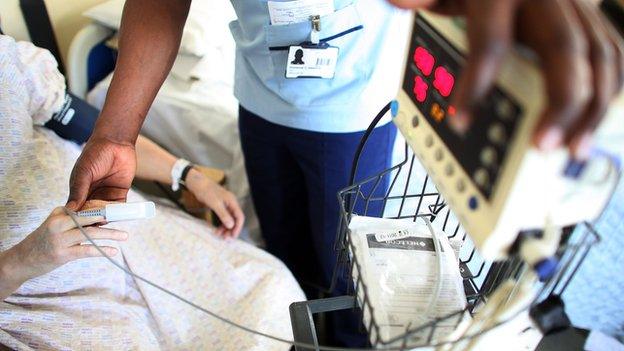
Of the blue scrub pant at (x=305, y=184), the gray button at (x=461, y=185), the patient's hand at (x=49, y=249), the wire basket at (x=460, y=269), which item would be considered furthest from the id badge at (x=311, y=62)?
the gray button at (x=461, y=185)

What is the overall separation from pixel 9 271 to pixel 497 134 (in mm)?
795

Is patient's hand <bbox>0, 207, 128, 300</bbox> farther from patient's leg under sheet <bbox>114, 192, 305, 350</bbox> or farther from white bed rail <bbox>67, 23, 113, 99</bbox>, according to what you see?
white bed rail <bbox>67, 23, 113, 99</bbox>

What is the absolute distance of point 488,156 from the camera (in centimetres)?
37

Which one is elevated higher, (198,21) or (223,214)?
(198,21)

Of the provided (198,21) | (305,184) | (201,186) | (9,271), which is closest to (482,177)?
(9,271)

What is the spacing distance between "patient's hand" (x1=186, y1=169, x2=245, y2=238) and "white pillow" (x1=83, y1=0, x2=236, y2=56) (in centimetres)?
50

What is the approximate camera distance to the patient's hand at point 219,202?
4.00ft

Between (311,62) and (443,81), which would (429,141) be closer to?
(443,81)

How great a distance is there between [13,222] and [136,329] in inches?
12.9

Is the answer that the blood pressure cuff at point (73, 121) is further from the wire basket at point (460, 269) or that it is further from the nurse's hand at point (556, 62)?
the nurse's hand at point (556, 62)

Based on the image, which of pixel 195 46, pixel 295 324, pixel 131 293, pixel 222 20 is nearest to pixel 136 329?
pixel 131 293

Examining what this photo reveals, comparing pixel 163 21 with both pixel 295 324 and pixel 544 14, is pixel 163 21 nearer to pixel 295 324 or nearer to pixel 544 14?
pixel 295 324

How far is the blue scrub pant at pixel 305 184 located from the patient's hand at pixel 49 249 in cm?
44

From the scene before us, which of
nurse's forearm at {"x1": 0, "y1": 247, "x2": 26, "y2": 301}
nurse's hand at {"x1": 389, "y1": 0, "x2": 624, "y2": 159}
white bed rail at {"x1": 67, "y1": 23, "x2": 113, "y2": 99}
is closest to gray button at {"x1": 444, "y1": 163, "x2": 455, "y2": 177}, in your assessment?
nurse's hand at {"x1": 389, "y1": 0, "x2": 624, "y2": 159}
